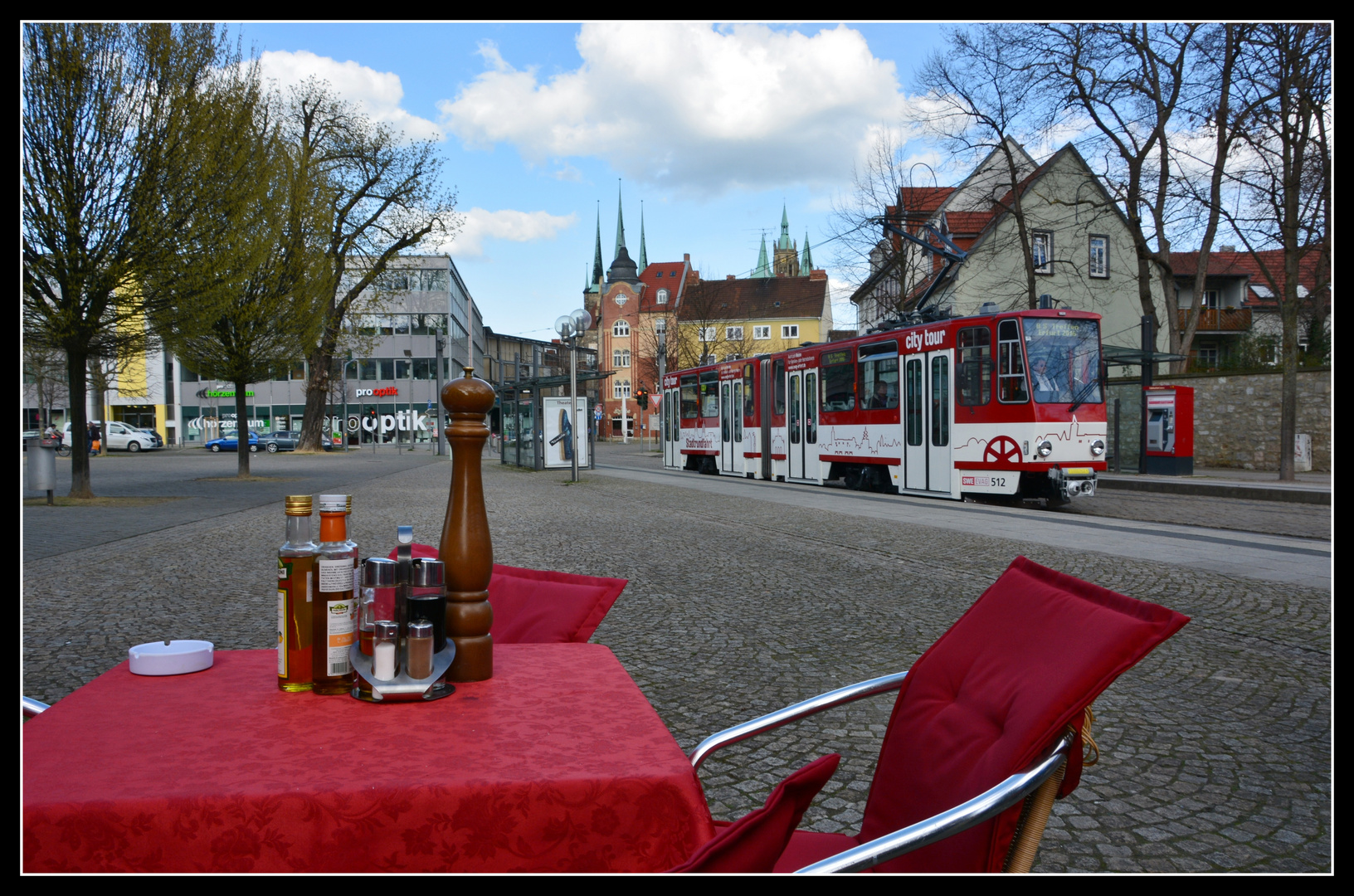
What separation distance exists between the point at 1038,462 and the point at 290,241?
17157mm

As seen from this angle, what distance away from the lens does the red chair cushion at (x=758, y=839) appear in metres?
1.33

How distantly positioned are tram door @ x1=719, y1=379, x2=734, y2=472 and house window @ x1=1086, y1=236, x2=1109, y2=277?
22088mm

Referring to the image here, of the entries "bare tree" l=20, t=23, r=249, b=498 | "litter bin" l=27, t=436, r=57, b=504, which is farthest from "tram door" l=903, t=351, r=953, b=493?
"litter bin" l=27, t=436, r=57, b=504

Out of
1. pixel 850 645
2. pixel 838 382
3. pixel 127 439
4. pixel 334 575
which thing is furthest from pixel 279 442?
pixel 334 575

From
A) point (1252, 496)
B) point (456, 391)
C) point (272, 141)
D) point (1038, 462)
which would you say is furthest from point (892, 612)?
point (272, 141)

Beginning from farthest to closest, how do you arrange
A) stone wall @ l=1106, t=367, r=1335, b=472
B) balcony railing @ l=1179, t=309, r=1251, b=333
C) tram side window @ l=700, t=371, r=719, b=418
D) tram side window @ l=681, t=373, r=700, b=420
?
balcony railing @ l=1179, t=309, r=1251, b=333, tram side window @ l=681, t=373, r=700, b=420, tram side window @ l=700, t=371, r=719, b=418, stone wall @ l=1106, t=367, r=1335, b=472

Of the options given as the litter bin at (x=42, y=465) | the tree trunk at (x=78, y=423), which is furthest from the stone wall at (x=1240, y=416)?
the litter bin at (x=42, y=465)

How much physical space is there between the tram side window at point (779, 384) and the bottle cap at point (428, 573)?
835 inches

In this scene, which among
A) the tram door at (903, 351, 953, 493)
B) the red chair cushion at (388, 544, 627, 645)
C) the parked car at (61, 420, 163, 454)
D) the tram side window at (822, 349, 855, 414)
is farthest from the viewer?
the parked car at (61, 420, 163, 454)

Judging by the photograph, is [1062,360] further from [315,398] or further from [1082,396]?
[315,398]

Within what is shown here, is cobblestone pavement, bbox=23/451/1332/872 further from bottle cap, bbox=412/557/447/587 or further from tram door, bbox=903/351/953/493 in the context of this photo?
tram door, bbox=903/351/953/493

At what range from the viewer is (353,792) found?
1.43m

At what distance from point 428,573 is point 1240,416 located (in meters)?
28.3

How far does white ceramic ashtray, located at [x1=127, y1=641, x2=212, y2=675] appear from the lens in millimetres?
2055
